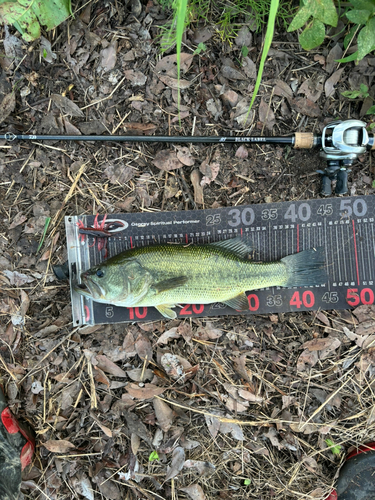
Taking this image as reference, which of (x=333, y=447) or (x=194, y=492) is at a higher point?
(x=333, y=447)

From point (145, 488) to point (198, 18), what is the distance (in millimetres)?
4868

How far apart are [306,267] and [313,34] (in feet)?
7.33

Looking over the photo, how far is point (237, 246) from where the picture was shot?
3.61 meters

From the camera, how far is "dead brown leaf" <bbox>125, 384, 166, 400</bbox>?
3.59 meters

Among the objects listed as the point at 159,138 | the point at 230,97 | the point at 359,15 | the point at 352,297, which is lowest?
the point at 352,297

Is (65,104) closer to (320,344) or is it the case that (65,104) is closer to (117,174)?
(117,174)

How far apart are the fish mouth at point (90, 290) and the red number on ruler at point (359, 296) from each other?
252cm

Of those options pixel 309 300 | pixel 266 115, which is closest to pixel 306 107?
pixel 266 115

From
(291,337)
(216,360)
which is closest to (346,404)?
(291,337)

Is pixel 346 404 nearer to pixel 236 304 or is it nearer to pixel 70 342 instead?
pixel 236 304

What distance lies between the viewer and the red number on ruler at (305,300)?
12.0 feet

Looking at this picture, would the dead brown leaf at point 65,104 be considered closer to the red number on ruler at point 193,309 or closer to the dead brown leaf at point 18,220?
the dead brown leaf at point 18,220

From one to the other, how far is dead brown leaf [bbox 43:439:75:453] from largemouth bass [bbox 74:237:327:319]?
5.04 feet

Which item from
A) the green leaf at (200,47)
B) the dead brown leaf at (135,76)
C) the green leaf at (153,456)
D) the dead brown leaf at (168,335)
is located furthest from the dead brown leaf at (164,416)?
the green leaf at (200,47)
